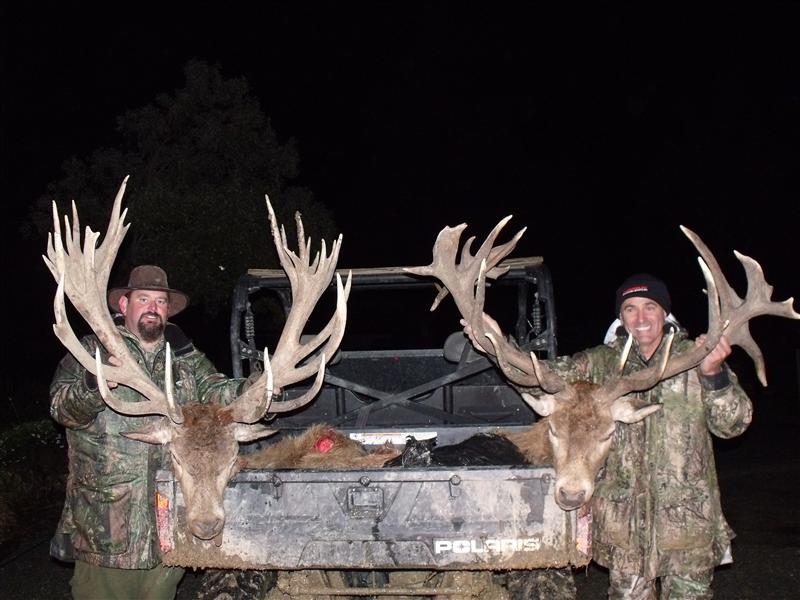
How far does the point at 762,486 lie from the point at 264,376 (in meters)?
7.49

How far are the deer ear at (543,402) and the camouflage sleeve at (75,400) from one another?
2.21 m

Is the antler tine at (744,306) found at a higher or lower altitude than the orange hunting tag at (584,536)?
higher

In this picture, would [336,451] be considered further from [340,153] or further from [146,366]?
[340,153]

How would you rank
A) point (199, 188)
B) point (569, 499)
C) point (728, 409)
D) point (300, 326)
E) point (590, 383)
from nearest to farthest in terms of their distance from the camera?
point (569, 499), point (728, 409), point (590, 383), point (300, 326), point (199, 188)

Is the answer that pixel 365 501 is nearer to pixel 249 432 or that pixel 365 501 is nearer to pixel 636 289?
pixel 249 432

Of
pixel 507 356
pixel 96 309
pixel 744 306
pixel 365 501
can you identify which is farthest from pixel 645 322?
pixel 96 309

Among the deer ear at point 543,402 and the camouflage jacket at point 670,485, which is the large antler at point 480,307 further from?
the camouflage jacket at point 670,485

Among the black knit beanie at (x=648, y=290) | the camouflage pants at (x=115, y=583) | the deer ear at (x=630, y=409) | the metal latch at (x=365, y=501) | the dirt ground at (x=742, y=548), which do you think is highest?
the black knit beanie at (x=648, y=290)

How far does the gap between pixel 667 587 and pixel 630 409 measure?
2.93 feet

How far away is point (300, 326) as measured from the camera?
496 cm

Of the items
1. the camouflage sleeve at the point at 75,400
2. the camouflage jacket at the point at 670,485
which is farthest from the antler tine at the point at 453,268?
the camouflage sleeve at the point at 75,400

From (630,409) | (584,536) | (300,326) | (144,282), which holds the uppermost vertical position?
(144,282)

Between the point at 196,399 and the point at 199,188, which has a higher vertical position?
the point at 199,188

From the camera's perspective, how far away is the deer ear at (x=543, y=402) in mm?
4617
